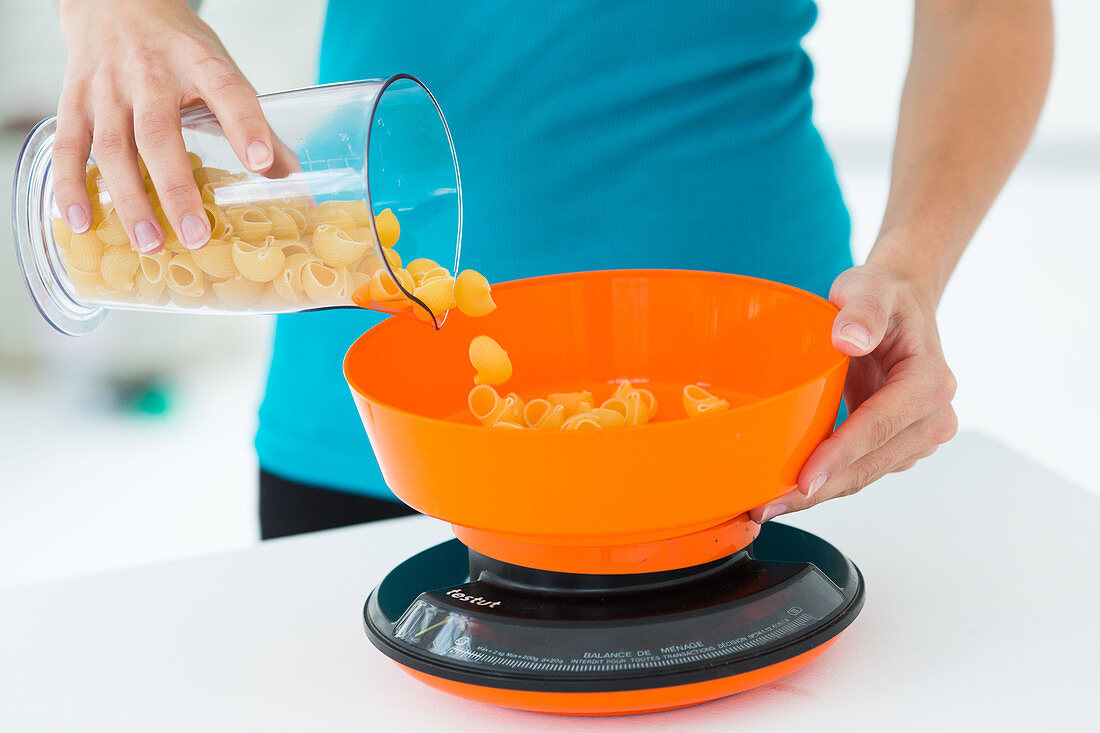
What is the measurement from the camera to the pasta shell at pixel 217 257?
0.86 meters

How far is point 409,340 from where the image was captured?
3.33 feet

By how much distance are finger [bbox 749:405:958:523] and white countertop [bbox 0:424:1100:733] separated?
0.12 meters

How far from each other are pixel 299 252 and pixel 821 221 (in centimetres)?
81

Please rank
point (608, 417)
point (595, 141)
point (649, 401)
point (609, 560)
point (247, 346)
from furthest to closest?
1. point (247, 346)
2. point (595, 141)
3. point (649, 401)
4. point (608, 417)
5. point (609, 560)

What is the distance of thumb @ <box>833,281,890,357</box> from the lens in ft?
2.80

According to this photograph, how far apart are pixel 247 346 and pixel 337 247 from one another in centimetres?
348

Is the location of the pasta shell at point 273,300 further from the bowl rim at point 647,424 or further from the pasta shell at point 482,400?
the pasta shell at point 482,400

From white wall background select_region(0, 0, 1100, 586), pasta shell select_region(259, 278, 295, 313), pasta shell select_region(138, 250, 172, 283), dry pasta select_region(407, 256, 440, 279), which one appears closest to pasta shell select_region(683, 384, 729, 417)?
dry pasta select_region(407, 256, 440, 279)

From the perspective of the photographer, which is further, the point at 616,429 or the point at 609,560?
the point at 609,560

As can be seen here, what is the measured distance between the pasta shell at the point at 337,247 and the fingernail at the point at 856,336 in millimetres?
384

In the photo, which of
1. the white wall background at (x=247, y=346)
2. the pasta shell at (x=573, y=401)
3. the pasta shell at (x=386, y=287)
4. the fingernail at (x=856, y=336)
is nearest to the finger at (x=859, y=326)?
the fingernail at (x=856, y=336)

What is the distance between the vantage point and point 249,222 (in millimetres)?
865

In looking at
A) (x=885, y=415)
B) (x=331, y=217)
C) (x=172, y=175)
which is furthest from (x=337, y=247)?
(x=885, y=415)

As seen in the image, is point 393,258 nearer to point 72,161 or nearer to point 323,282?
point 323,282
